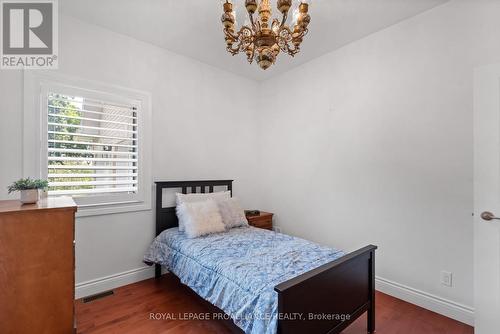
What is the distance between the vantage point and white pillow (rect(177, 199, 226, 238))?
247cm

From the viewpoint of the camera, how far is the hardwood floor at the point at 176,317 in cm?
191

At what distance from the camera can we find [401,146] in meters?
2.38

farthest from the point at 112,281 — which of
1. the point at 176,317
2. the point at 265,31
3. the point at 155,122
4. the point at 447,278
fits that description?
the point at 447,278

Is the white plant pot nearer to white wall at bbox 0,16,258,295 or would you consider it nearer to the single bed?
white wall at bbox 0,16,258,295

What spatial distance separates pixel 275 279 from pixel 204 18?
94.0 inches

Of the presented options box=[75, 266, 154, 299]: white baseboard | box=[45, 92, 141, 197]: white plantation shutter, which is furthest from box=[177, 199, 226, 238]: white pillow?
box=[75, 266, 154, 299]: white baseboard

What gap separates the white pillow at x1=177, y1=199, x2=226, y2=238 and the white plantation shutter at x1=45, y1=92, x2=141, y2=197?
658 millimetres

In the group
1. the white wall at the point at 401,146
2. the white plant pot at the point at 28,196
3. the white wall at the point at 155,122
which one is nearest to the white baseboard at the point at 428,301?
A: the white wall at the point at 401,146

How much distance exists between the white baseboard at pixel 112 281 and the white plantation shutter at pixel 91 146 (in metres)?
0.87

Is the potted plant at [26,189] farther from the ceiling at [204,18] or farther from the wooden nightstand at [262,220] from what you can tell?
the wooden nightstand at [262,220]

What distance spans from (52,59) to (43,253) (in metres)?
1.77

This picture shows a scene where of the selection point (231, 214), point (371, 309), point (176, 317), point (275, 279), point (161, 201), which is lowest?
point (176, 317)

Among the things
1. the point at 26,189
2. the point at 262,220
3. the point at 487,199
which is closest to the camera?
the point at 26,189

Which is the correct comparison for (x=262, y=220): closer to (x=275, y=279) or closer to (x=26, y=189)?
(x=275, y=279)
